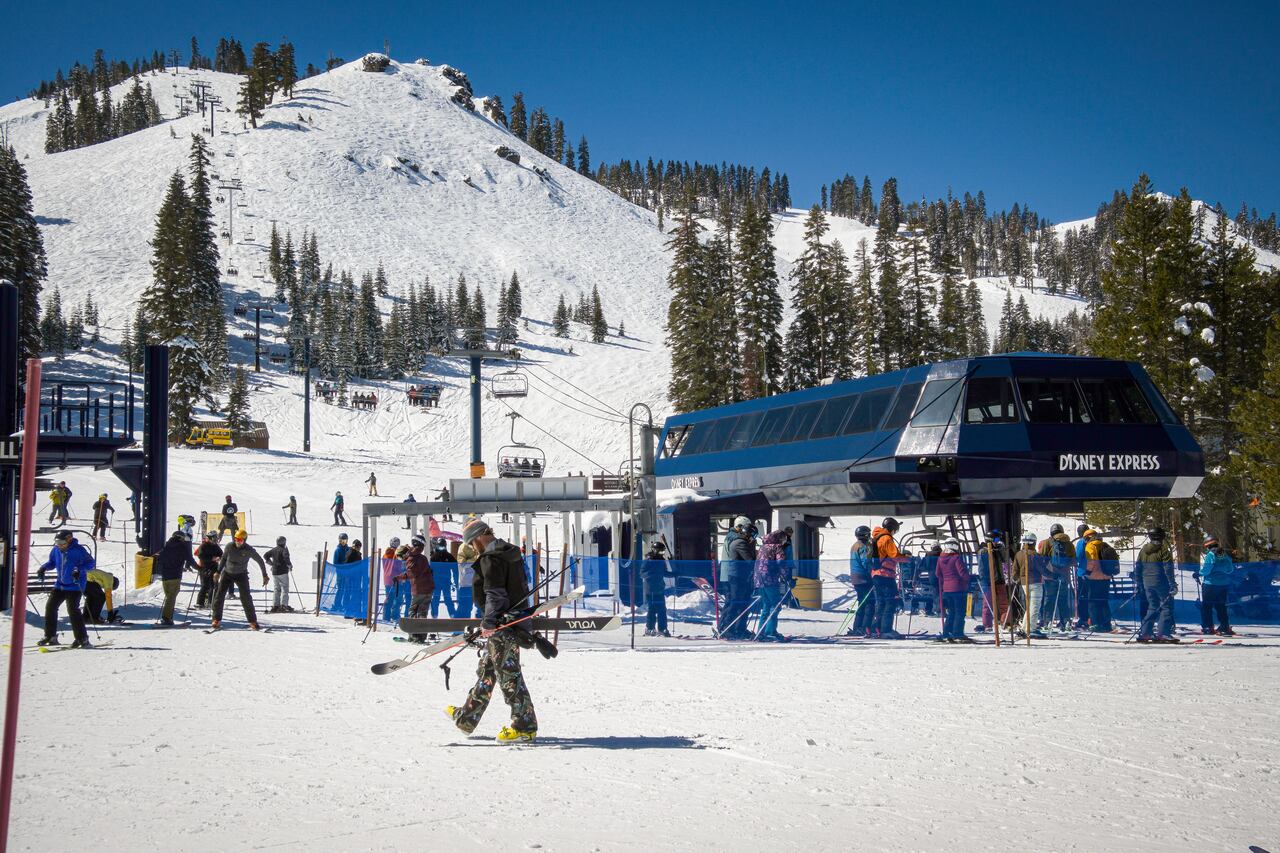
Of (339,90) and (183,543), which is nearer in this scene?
(183,543)

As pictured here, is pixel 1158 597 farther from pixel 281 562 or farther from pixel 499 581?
pixel 281 562

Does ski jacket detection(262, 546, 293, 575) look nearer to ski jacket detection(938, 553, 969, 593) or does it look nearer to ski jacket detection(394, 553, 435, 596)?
ski jacket detection(394, 553, 435, 596)

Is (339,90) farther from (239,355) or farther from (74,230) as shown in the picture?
(239,355)

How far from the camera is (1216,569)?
639 inches

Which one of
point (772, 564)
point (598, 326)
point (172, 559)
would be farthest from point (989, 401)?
point (598, 326)

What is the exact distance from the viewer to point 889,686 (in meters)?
11.1

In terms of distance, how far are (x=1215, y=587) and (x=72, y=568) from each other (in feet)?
56.1

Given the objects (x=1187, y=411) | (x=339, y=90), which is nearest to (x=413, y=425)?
(x=1187, y=411)

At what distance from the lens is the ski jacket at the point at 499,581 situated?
27.1 feet

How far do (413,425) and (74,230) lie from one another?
247 feet

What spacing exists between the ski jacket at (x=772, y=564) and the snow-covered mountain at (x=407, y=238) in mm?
45120

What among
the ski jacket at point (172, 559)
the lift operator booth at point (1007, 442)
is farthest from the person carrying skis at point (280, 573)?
the lift operator booth at point (1007, 442)

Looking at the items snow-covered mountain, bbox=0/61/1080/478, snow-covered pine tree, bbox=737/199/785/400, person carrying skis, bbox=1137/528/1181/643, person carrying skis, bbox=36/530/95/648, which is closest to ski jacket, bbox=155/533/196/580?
person carrying skis, bbox=36/530/95/648

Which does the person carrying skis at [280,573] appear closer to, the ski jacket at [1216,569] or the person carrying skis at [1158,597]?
the person carrying skis at [1158,597]
